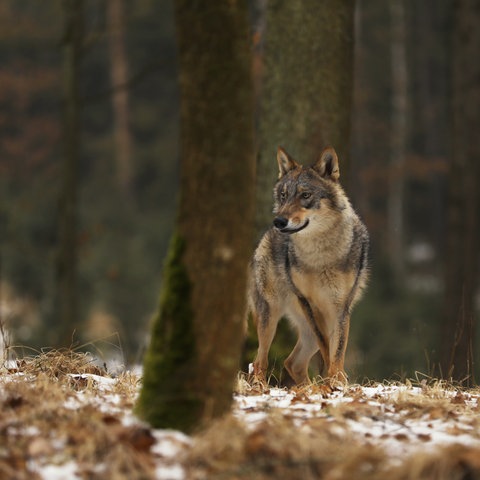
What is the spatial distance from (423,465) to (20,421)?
2326mm

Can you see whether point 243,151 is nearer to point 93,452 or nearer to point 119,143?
point 93,452

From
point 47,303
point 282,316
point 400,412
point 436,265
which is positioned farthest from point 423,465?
point 436,265

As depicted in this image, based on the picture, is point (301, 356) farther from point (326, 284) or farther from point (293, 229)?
point (293, 229)

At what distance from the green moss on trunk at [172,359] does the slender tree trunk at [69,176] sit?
9224 millimetres

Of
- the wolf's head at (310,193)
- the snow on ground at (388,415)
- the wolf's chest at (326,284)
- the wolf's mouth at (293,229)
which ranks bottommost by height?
the snow on ground at (388,415)

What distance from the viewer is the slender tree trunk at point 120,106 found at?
112 feet

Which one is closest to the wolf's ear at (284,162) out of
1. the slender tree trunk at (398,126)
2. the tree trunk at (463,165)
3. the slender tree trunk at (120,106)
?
the tree trunk at (463,165)

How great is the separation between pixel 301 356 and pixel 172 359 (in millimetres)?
3911

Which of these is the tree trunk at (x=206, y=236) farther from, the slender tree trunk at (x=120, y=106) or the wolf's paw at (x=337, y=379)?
the slender tree trunk at (x=120, y=106)

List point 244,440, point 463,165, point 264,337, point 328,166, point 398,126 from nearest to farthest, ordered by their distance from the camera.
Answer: point 244,440 → point 328,166 → point 264,337 → point 463,165 → point 398,126

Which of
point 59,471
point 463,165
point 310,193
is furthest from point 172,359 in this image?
point 463,165

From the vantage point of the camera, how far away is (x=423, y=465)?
4430 mm

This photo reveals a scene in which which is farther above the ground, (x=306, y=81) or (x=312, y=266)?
(x=306, y=81)

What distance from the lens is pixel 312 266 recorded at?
8609 millimetres
